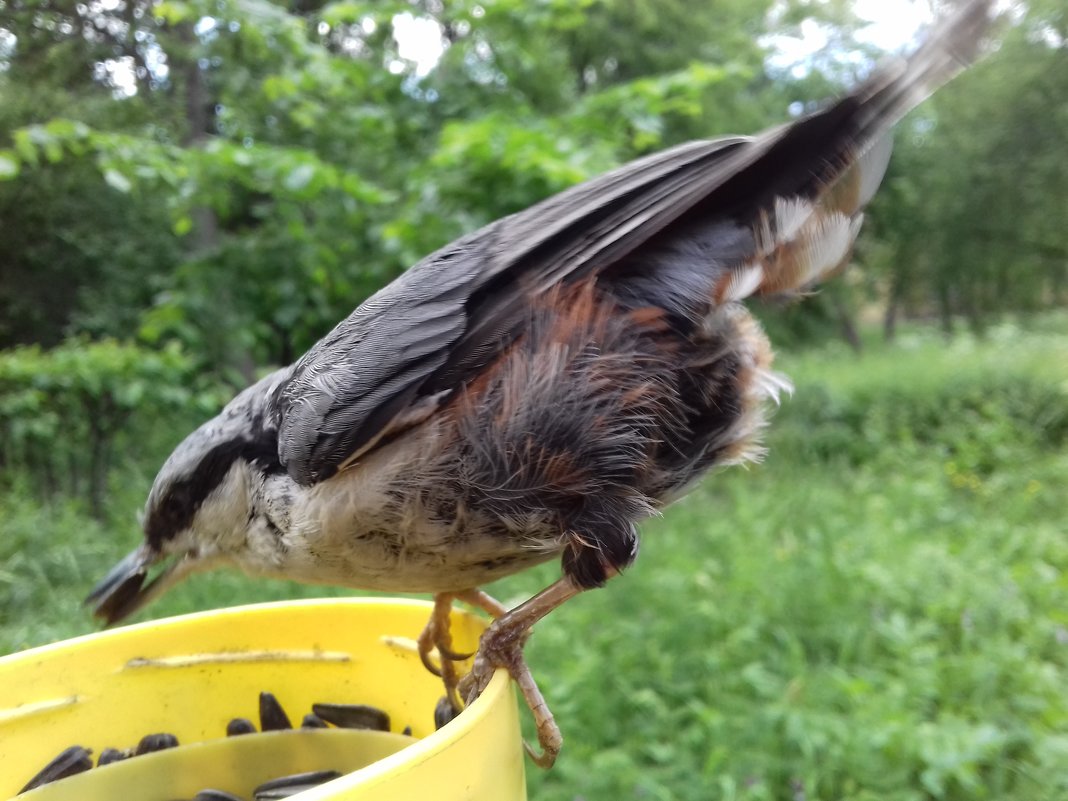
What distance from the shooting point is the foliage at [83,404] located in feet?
11.7

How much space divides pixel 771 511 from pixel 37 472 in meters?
3.87

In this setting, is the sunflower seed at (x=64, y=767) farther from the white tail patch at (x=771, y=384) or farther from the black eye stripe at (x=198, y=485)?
the white tail patch at (x=771, y=384)

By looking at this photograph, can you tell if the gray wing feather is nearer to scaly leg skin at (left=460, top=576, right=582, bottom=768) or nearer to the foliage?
scaly leg skin at (left=460, top=576, right=582, bottom=768)

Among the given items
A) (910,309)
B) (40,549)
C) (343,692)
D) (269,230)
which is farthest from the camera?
(910,309)

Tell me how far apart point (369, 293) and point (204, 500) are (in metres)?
2.05

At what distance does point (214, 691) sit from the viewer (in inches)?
47.3

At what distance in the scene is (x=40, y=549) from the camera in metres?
3.05

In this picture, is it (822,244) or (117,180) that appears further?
(117,180)

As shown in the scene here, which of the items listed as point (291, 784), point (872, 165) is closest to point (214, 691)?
point (291, 784)

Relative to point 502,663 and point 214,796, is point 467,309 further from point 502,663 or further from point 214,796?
point 214,796

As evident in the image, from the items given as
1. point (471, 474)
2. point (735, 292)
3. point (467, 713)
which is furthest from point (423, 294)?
point (467, 713)

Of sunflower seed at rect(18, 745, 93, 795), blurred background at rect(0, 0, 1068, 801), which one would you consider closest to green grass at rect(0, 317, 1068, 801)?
blurred background at rect(0, 0, 1068, 801)

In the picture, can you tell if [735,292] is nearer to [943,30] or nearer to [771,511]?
[943,30]

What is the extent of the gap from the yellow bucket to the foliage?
2457 millimetres
